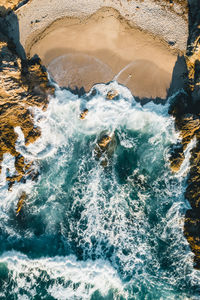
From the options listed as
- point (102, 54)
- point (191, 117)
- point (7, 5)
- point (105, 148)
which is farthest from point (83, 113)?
point (7, 5)

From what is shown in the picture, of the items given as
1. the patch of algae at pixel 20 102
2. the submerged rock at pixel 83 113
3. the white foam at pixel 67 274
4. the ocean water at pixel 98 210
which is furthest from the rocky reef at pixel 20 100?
the white foam at pixel 67 274

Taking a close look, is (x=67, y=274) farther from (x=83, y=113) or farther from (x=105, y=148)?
(x=83, y=113)

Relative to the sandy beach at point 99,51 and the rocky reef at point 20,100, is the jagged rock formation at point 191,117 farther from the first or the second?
the rocky reef at point 20,100

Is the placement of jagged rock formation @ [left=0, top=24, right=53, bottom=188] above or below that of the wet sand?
below

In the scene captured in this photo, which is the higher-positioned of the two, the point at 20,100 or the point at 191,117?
the point at 191,117

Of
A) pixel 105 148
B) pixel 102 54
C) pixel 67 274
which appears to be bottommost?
pixel 67 274

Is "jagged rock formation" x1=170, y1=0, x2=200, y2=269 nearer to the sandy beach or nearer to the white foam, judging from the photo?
the sandy beach

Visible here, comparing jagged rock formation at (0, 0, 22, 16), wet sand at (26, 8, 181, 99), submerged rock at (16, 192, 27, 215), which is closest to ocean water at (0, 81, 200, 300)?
submerged rock at (16, 192, 27, 215)

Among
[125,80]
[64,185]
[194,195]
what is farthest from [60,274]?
[125,80]
